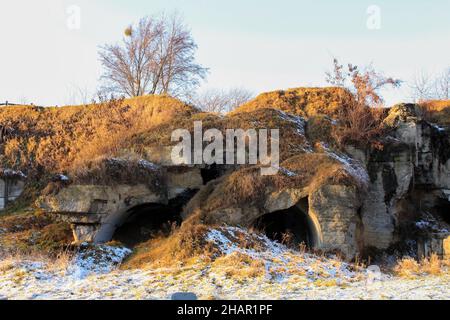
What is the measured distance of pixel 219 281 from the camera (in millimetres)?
8602

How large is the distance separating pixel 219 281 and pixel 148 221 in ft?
21.6

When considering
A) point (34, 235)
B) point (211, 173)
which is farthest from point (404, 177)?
point (34, 235)

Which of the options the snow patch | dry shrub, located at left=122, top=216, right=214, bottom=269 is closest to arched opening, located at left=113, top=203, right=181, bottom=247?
the snow patch

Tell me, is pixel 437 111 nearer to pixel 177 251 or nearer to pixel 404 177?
pixel 404 177

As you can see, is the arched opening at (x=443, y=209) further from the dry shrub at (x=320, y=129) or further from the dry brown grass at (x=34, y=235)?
the dry brown grass at (x=34, y=235)

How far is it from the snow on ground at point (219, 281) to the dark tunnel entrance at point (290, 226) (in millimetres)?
2063

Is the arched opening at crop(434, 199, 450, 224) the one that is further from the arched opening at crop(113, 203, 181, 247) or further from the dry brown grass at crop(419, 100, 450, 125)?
the arched opening at crop(113, 203, 181, 247)

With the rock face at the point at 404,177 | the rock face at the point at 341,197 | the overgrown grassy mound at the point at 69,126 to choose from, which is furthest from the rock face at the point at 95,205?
the rock face at the point at 404,177

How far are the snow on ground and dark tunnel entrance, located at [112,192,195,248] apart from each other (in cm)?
273

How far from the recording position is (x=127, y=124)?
19.5 metres

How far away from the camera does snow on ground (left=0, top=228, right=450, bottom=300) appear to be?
7.72 metres

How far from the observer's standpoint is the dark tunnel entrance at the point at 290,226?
43.3ft

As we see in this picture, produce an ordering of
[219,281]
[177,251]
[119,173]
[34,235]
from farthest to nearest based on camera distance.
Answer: [34,235], [119,173], [177,251], [219,281]

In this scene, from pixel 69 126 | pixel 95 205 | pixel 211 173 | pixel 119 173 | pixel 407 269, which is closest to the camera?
pixel 407 269
